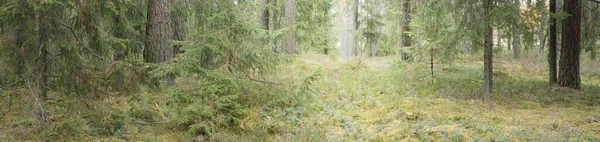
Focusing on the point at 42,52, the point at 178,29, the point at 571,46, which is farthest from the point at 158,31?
the point at 571,46

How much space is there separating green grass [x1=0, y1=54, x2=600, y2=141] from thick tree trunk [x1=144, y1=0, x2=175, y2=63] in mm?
1345

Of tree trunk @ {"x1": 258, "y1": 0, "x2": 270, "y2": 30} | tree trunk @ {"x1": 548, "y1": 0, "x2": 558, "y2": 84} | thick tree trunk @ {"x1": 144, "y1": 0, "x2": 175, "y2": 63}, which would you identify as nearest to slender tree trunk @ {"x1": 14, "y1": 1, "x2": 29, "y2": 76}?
thick tree trunk @ {"x1": 144, "y1": 0, "x2": 175, "y2": 63}

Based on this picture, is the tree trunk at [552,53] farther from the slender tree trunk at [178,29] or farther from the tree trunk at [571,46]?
the slender tree trunk at [178,29]

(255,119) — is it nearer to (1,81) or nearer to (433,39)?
(1,81)

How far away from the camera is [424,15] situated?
12859mm

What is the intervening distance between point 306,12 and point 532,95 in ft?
41.5

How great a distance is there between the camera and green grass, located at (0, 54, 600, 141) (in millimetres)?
6402

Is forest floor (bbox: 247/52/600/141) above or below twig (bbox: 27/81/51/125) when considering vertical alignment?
below

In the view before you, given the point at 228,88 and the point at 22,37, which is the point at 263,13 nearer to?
the point at 228,88

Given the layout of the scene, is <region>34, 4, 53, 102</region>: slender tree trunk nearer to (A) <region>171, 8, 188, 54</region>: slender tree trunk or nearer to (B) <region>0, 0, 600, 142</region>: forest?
(B) <region>0, 0, 600, 142</region>: forest

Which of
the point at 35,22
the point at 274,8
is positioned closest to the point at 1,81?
the point at 35,22

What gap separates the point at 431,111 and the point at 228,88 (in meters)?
4.15

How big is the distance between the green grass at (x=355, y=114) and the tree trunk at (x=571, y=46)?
0.45m

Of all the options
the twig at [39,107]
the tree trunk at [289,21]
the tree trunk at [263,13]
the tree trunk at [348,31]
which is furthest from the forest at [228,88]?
the tree trunk at [348,31]
